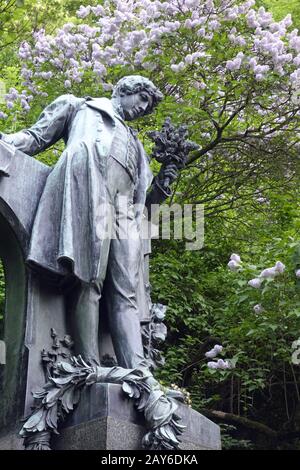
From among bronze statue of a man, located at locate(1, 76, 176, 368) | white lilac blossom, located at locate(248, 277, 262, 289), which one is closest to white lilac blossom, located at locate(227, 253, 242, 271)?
white lilac blossom, located at locate(248, 277, 262, 289)

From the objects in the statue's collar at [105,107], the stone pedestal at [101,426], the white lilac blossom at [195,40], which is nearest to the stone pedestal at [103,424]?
the stone pedestal at [101,426]

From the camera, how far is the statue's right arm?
20.5 feet

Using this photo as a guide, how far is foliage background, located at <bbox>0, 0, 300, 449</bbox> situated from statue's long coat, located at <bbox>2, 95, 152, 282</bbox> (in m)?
4.13

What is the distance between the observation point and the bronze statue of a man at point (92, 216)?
575 centimetres

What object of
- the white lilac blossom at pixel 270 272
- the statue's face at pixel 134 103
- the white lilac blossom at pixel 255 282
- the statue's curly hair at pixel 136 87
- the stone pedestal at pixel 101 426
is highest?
the statue's curly hair at pixel 136 87

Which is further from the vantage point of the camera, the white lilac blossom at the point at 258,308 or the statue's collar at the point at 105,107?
the white lilac blossom at the point at 258,308

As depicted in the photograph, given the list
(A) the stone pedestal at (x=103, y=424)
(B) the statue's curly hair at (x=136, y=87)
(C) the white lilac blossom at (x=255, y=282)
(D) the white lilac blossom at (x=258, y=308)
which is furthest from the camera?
(D) the white lilac blossom at (x=258, y=308)

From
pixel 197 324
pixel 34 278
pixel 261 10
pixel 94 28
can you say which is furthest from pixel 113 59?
pixel 34 278

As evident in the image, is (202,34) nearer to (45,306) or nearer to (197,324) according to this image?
(197,324)

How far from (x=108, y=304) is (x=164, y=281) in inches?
230

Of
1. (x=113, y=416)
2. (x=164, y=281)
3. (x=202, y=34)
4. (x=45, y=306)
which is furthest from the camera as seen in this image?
(x=164, y=281)

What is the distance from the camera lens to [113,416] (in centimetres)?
496

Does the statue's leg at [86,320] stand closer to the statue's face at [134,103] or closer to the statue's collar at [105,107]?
the statue's collar at [105,107]

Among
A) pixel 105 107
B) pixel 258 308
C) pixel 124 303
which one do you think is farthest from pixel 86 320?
pixel 258 308
